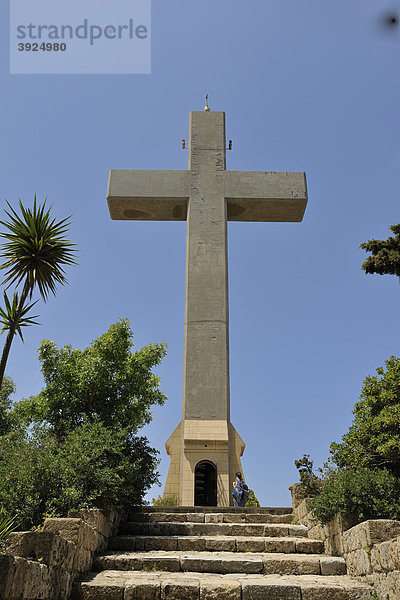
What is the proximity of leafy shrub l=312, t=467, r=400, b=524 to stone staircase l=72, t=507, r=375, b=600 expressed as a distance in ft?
2.30

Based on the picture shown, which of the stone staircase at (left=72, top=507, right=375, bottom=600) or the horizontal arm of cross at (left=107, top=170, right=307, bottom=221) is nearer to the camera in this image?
the stone staircase at (left=72, top=507, right=375, bottom=600)

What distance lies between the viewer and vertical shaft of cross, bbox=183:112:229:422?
1514 cm

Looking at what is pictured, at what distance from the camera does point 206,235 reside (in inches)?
674

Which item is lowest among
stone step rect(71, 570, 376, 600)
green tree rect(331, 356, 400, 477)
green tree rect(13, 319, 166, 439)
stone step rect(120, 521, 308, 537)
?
stone step rect(71, 570, 376, 600)

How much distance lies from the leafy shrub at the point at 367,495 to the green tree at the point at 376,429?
446 mm

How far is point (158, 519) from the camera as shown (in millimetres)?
9180

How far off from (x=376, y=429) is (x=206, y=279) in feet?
30.6

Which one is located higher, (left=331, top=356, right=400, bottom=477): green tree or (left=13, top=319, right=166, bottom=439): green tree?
(left=13, top=319, right=166, bottom=439): green tree

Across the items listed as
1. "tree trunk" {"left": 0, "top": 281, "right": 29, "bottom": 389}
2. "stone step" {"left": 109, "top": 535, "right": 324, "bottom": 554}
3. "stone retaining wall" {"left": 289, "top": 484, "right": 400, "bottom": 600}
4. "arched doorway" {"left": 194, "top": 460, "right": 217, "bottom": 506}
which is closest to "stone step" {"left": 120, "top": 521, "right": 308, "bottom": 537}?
"stone step" {"left": 109, "top": 535, "right": 324, "bottom": 554}

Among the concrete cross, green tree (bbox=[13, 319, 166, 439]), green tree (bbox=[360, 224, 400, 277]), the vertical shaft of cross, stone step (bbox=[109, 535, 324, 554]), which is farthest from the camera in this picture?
green tree (bbox=[360, 224, 400, 277])

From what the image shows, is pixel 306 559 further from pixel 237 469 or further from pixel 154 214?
pixel 154 214

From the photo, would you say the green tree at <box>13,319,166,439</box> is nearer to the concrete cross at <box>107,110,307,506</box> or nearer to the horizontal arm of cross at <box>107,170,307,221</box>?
the concrete cross at <box>107,110,307,506</box>

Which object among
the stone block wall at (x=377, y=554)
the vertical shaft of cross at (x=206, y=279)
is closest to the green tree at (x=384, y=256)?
the vertical shaft of cross at (x=206, y=279)

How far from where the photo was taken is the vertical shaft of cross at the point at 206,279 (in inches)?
596
